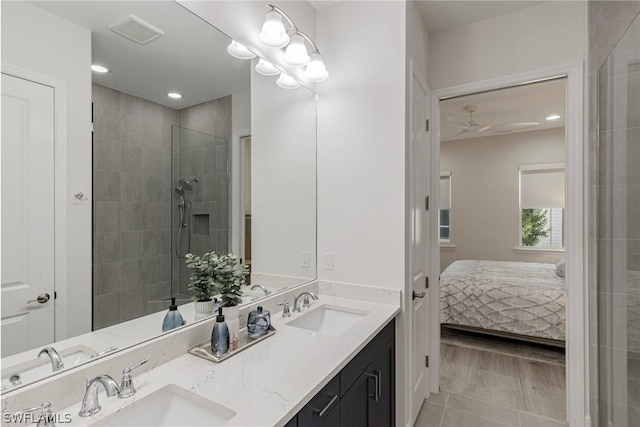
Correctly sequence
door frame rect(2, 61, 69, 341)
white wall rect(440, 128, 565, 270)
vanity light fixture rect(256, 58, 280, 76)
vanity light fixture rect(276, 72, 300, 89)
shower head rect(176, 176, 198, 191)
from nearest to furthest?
1. door frame rect(2, 61, 69, 341)
2. shower head rect(176, 176, 198, 191)
3. vanity light fixture rect(256, 58, 280, 76)
4. vanity light fixture rect(276, 72, 300, 89)
5. white wall rect(440, 128, 565, 270)

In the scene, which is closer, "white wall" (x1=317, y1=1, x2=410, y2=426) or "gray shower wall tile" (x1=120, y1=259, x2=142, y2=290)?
"gray shower wall tile" (x1=120, y1=259, x2=142, y2=290)

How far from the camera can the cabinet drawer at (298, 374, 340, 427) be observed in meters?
0.94

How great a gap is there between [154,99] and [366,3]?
1.47 metres

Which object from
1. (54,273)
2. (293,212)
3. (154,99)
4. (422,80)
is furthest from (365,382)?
(422,80)

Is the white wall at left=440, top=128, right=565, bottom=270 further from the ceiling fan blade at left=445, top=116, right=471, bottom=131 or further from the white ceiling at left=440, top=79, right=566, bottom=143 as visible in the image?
the ceiling fan blade at left=445, top=116, right=471, bottom=131

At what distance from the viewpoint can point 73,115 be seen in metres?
0.95

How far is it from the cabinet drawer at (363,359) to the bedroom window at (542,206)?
4.77 meters

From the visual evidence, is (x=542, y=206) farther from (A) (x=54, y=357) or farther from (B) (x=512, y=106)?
(A) (x=54, y=357)

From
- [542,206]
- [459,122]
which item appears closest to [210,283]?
[459,122]

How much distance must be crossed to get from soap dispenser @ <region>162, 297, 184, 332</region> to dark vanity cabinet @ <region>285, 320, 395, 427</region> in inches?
24.2

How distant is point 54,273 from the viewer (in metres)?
0.91

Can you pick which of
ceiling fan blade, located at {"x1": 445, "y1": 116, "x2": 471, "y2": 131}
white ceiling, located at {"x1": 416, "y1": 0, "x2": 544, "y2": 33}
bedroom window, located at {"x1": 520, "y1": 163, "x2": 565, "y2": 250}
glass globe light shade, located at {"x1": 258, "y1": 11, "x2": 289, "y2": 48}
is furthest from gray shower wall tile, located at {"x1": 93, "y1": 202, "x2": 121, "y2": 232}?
bedroom window, located at {"x1": 520, "y1": 163, "x2": 565, "y2": 250}

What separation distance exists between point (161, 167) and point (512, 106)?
422 centimetres

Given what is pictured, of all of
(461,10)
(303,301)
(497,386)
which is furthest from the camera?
(497,386)
